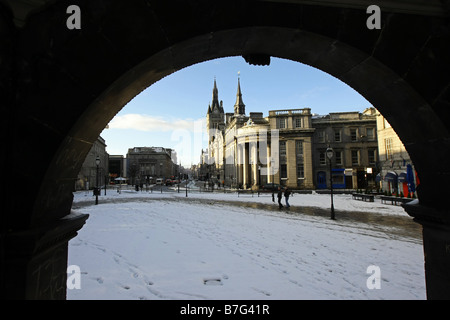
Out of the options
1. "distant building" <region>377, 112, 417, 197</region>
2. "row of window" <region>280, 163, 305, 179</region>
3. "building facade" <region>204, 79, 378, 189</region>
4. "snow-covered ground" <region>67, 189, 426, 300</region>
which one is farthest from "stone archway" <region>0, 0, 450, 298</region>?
"row of window" <region>280, 163, 305, 179</region>

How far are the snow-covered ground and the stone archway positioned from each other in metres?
2.50

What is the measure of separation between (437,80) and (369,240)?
8229mm

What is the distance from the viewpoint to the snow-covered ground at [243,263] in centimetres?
459

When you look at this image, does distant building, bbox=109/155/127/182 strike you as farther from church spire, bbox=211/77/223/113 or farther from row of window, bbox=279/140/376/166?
row of window, bbox=279/140/376/166

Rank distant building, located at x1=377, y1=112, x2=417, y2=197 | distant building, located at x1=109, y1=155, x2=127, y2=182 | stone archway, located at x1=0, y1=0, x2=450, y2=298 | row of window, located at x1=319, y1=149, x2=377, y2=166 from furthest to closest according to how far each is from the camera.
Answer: distant building, located at x1=109, y1=155, x2=127, y2=182, row of window, located at x1=319, y1=149, x2=377, y2=166, distant building, located at x1=377, y1=112, x2=417, y2=197, stone archway, located at x1=0, y1=0, x2=450, y2=298

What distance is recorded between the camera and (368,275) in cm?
550

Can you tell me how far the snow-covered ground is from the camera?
15.1 feet

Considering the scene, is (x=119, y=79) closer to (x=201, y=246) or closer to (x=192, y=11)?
(x=192, y=11)

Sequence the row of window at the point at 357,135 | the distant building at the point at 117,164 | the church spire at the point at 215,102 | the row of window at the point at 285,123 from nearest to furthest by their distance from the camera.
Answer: the row of window at the point at 357,135 → the row of window at the point at 285,123 → the distant building at the point at 117,164 → the church spire at the point at 215,102

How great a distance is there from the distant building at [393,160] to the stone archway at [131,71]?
23.6m

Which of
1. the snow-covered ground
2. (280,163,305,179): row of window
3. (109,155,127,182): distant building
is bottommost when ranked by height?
the snow-covered ground

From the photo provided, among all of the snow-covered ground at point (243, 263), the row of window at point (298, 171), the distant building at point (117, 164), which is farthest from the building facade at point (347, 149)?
the distant building at point (117, 164)

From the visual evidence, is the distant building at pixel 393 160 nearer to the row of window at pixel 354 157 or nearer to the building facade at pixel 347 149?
the building facade at pixel 347 149

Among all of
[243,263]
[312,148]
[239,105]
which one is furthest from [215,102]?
[243,263]
